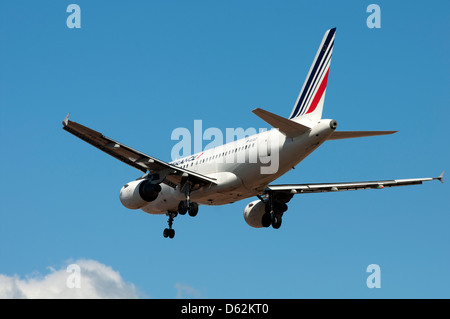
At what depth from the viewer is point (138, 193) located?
161 ft

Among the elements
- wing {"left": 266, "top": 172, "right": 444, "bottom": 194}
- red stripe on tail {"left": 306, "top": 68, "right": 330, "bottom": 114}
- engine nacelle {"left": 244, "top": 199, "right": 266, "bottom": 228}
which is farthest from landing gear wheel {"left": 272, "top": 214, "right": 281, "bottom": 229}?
red stripe on tail {"left": 306, "top": 68, "right": 330, "bottom": 114}

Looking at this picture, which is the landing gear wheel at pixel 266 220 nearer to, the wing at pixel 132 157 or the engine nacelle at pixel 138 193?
the wing at pixel 132 157

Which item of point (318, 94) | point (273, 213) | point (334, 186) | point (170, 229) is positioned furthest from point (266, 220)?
point (318, 94)

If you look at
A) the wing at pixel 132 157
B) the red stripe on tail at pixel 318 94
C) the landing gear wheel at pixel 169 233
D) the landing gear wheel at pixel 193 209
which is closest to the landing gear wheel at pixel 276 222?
the wing at pixel 132 157

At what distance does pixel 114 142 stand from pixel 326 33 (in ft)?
47.4

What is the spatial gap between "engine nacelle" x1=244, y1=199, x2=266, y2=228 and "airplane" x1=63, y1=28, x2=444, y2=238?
0.24ft

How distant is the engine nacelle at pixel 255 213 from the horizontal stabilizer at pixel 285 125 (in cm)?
1100

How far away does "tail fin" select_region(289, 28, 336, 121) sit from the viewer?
149 ft

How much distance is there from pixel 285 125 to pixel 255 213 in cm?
1226

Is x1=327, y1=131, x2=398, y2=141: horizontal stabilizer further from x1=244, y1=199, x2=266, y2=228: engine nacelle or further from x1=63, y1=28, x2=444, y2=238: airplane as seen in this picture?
x1=244, y1=199, x2=266, y2=228: engine nacelle
